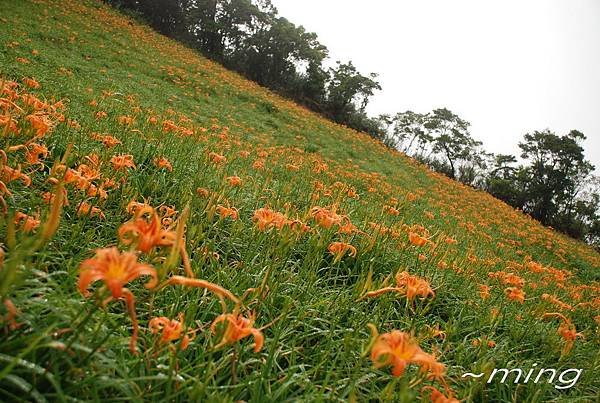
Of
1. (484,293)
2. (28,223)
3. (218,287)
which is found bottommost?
(28,223)

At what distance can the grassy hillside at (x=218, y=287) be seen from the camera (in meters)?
1.10

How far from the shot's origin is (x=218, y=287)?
2.80 ft

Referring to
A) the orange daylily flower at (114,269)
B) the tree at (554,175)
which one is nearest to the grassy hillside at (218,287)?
the orange daylily flower at (114,269)

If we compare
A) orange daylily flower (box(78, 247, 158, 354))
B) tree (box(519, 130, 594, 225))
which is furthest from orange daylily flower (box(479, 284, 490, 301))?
tree (box(519, 130, 594, 225))

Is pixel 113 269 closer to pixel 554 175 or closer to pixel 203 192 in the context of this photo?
pixel 203 192

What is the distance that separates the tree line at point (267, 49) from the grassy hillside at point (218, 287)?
21946 millimetres

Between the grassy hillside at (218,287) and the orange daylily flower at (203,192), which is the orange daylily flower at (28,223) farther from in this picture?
the orange daylily flower at (203,192)

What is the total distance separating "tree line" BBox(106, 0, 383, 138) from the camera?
29.3 meters

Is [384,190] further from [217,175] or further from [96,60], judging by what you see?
[96,60]

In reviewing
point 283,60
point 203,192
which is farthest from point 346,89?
point 203,192

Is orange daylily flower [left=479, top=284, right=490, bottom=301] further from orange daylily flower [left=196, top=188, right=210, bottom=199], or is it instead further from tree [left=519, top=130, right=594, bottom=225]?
tree [left=519, top=130, right=594, bottom=225]

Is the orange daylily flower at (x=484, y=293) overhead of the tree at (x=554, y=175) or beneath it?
beneath

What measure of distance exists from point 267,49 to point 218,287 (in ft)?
103

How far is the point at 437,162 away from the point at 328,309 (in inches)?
1157
